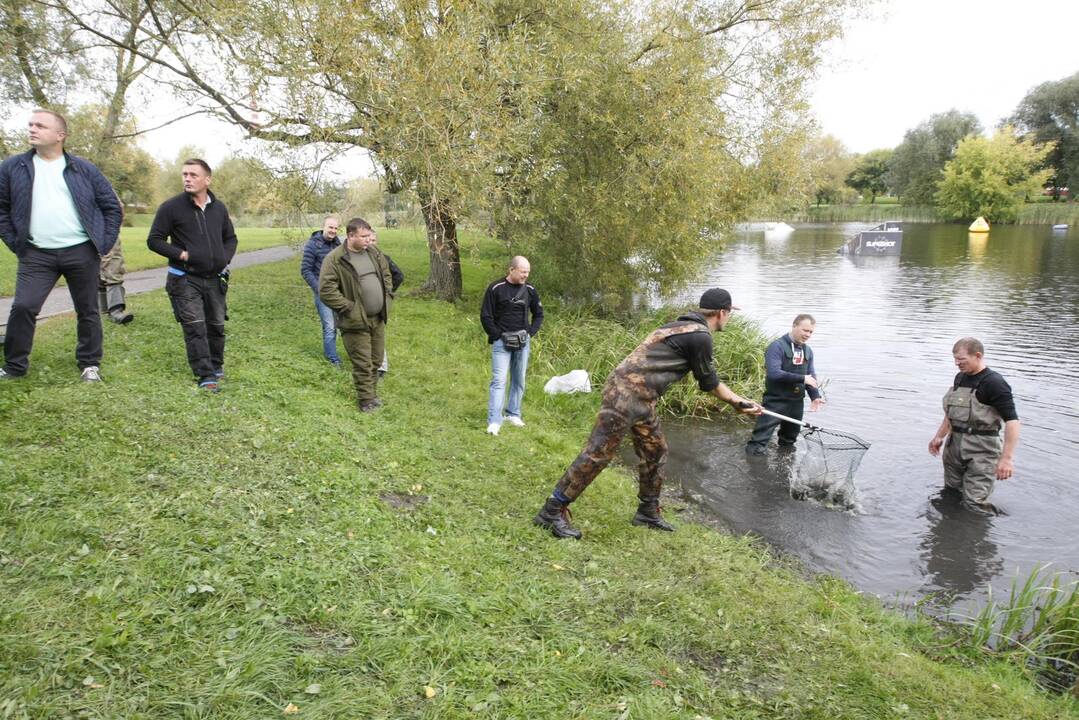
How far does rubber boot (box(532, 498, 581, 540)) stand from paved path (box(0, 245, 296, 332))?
23.5 feet

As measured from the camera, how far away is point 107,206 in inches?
254

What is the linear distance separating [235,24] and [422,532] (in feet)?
28.5

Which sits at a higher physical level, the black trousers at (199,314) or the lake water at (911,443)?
the black trousers at (199,314)

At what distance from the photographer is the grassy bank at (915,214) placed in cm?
5697

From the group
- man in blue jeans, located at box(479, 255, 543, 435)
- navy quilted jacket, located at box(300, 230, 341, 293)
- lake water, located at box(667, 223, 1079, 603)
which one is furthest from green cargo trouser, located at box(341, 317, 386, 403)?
lake water, located at box(667, 223, 1079, 603)

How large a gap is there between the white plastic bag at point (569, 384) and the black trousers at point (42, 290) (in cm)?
640

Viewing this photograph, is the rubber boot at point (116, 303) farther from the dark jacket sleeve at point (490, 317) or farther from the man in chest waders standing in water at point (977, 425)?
the man in chest waders standing in water at point (977, 425)

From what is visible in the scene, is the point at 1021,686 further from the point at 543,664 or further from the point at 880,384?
the point at 880,384

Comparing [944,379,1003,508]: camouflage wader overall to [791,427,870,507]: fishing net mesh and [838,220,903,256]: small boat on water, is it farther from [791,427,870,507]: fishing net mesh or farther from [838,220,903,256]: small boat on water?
[838,220,903,256]: small boat on water

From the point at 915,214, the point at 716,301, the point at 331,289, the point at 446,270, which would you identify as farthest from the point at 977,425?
the point at 915,214

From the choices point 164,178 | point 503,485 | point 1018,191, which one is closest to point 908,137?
point 1018,191

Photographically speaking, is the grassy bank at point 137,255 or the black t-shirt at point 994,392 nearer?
the black t-shirt at point 994,392

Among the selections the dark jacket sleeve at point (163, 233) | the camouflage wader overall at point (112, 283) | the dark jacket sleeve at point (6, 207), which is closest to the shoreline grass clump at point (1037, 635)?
the dark jacket sleeve at point (163, 233)

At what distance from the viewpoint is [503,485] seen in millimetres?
6715
